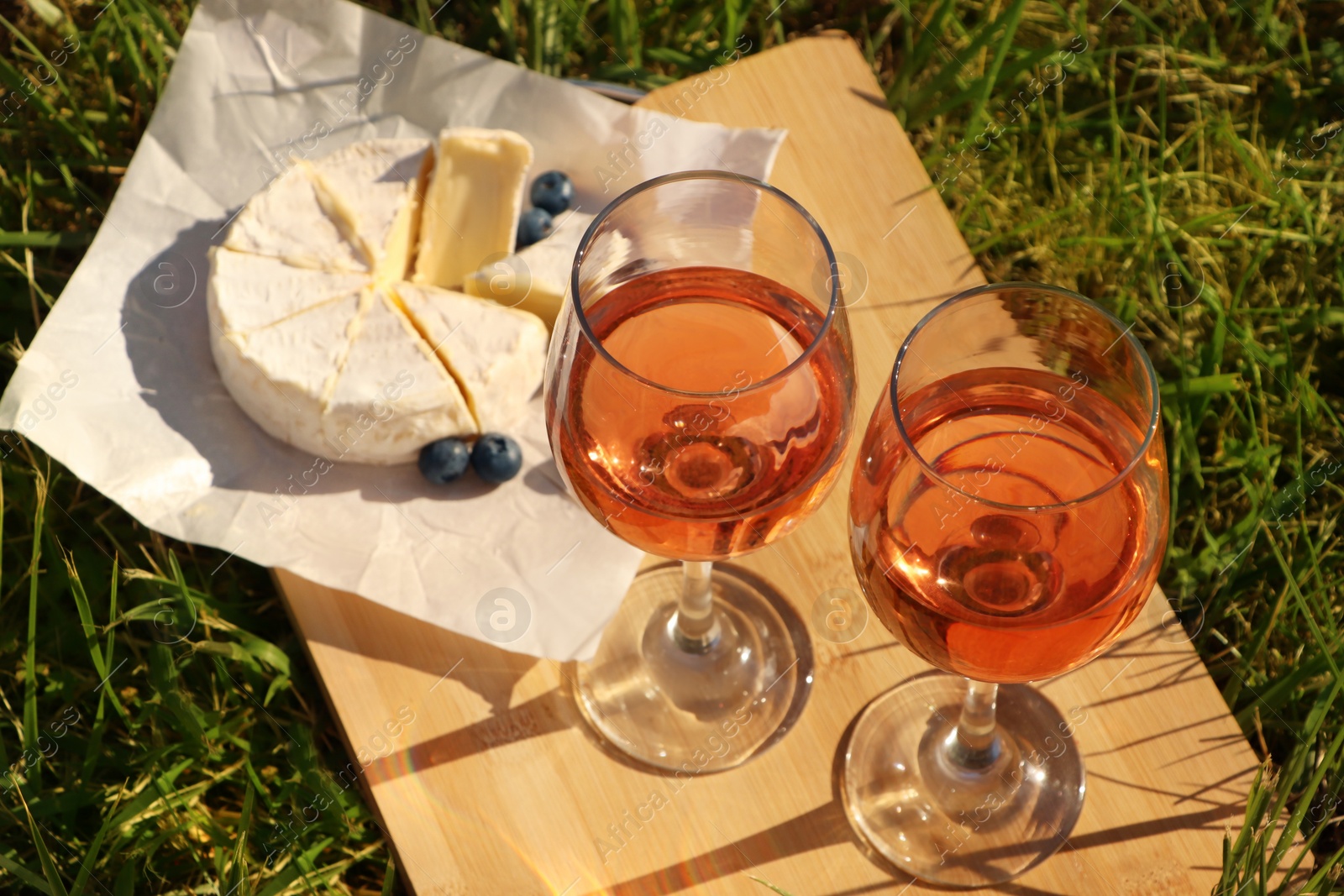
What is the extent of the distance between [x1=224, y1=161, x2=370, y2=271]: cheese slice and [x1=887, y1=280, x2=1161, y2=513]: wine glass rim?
865 millimetres

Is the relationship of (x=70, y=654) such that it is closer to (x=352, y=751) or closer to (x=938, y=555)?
(x=352, y=751)

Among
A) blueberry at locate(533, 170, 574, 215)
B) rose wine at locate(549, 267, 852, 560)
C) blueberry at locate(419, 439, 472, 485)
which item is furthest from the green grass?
rose wine at locate(549, 267, 852, 560)

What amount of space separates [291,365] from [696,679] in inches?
23.8

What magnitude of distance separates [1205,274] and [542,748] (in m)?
1.28

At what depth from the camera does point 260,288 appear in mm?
1545

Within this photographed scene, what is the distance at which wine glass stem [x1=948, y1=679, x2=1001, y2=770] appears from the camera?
125 centimetres

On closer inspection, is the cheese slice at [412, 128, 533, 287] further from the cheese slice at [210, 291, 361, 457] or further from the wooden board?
the wooden board

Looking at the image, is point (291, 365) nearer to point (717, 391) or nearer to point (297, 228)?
point (297, 228)

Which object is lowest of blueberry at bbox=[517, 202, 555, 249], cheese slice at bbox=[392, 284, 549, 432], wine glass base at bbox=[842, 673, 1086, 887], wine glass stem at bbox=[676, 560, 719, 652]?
wine glass base at bbox=[842, 673, 1086, 887]

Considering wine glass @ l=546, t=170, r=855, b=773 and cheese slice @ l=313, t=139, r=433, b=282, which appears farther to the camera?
cheese slice @ l=313, t=139, r=433, b=282

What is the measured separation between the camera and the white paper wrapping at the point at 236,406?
4.68 feet

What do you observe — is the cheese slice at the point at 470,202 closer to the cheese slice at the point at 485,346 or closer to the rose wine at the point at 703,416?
the cheese slice at the point at 485,346

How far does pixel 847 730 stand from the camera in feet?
4.47

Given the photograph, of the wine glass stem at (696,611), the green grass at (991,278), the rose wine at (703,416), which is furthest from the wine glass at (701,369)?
the green grass at (991,278)
